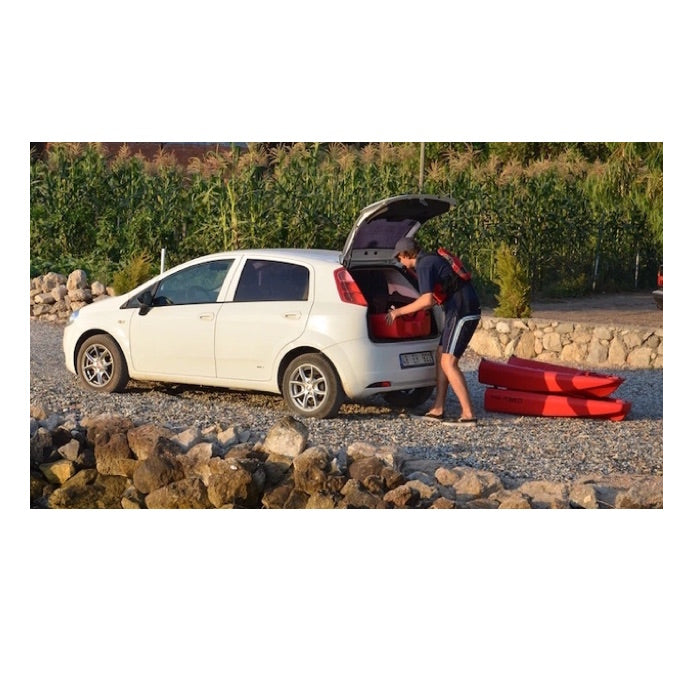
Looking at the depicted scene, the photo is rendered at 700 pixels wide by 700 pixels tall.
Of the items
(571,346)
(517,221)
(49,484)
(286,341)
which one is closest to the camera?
(49,484)

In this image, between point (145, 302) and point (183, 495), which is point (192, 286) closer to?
point (145, 302)

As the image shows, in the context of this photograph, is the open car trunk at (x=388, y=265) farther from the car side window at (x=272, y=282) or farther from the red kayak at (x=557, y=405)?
the red kayak at (x=557, y=405)

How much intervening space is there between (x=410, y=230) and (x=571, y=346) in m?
4.69

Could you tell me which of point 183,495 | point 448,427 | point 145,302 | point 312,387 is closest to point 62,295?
point 145,302

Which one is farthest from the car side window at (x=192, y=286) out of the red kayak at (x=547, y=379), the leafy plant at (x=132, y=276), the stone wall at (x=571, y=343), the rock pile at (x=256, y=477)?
the leafy plant at (x=132, y=276)

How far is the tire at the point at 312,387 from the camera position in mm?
9961

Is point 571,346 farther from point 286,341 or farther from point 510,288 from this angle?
point 286,341

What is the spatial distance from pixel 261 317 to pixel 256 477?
2078mm

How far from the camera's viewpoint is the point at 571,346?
47.6 ft

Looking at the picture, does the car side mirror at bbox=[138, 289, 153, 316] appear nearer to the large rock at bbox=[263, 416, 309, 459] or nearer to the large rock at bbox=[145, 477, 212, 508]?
the large rock at bbox=[263, 416, 309, 459]

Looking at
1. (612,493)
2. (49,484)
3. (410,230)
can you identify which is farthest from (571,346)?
(49,484)

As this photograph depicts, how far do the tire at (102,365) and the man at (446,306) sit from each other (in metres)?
2.77

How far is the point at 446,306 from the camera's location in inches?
400

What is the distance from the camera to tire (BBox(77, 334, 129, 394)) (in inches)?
441
